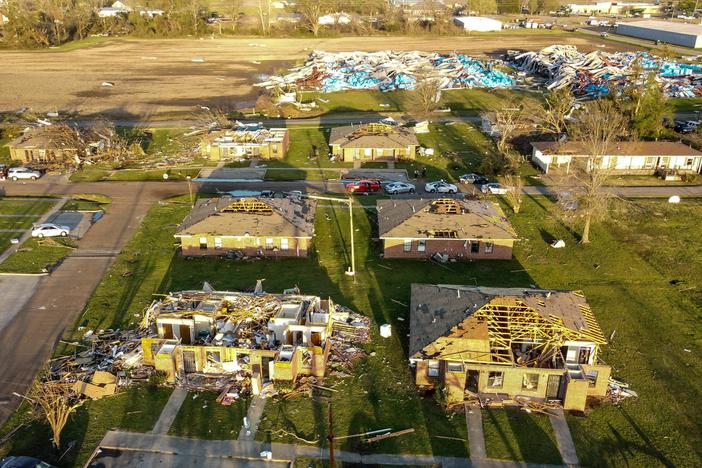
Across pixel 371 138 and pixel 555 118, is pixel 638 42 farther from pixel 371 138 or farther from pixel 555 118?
pixel 371 138

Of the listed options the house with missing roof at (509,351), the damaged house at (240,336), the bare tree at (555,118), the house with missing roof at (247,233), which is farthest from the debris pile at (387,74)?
the house with missing roof at (509,351)

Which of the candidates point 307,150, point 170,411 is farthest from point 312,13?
point 170,411

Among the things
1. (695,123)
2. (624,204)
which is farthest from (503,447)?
(695,123)

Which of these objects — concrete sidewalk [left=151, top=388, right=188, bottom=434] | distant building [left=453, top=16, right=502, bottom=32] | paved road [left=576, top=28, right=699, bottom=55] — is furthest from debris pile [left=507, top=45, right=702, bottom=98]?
concrete sidewalk [left=151, top=388, right=188, bottom=434]

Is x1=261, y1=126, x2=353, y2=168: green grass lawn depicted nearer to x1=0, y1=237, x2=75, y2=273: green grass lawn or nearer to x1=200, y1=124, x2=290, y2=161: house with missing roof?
x1=200, y1=124, x2=290, y2=161: house with missing roof

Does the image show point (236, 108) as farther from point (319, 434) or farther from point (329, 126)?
point (319, 434)

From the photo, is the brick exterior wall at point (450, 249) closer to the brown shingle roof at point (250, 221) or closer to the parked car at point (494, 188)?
the brown shingle roof at point (250, 221)
